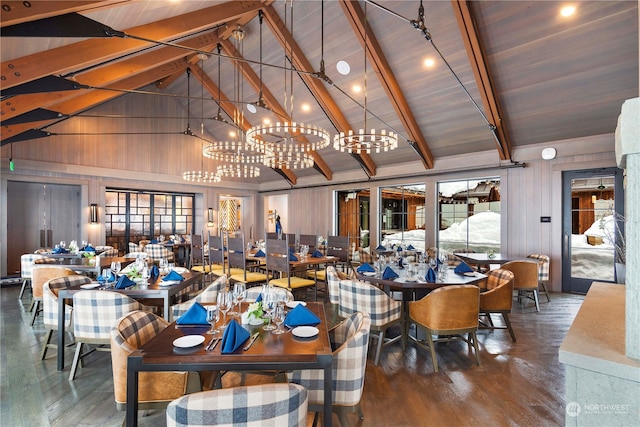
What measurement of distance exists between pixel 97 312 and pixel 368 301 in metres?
2.45

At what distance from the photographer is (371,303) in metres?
3.15

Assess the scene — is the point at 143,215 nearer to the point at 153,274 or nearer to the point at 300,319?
the point at 153,274

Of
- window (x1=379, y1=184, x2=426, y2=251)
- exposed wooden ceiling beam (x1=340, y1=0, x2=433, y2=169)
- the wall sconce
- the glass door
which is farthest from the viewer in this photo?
the wall sconce

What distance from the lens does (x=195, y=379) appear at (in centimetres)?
189

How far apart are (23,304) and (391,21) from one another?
8.00 meters

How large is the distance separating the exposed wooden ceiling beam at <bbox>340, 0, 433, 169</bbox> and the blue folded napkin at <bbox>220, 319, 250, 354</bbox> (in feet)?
17.9

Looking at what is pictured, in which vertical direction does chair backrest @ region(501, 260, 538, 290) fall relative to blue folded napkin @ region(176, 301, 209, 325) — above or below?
below

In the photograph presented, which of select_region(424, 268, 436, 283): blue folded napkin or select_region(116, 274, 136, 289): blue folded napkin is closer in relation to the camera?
select_region(116, 274, 136, 289): blue folded napkin

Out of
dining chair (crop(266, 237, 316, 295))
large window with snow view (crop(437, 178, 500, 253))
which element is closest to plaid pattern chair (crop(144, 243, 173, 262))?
dining chair (crop(266, 237, 316, 295))

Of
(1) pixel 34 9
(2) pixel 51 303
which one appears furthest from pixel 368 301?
(1) pixel 34 9

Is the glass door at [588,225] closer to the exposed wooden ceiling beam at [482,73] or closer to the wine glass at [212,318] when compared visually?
the exposed wooden ceiling beam at [482,73]

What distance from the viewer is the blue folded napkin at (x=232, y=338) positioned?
5.46ft

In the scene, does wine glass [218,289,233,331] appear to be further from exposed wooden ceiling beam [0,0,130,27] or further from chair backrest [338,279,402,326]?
exposed wooden ceiling beam [0,0,130,27]

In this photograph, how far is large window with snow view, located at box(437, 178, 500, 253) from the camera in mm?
7426
